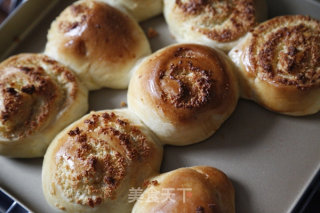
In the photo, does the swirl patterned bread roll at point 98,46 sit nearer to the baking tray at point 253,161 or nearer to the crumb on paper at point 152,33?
the crumb on paper at point 152,33

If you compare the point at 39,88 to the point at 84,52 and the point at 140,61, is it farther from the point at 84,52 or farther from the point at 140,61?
the point at 140,61

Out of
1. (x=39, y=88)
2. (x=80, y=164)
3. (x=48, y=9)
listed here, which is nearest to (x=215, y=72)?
(x=80, y=164)

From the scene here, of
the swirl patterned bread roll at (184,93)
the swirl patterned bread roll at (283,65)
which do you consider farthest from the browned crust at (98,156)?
the swirl patterned bread roll at (283,65)

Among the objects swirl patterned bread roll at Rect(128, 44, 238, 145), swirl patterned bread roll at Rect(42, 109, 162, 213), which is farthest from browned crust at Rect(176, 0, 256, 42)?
swirl patterned bread roll at Rect(42, 109, 162, 213)

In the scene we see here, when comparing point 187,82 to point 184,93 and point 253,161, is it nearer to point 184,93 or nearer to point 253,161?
point 184,93

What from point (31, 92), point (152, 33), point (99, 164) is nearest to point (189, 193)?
point (99, 164)
